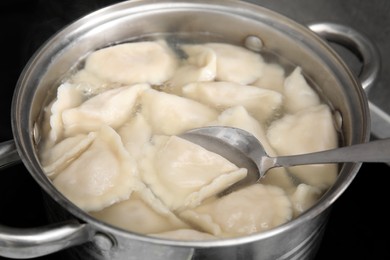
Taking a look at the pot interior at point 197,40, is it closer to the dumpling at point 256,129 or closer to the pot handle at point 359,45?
the pot handle at point 359,45

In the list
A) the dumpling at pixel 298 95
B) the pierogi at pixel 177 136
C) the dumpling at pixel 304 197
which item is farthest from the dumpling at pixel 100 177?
the dumpling at pixel 298 95

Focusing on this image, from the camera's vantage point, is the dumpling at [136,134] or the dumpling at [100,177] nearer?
the dumpling at [100,177]

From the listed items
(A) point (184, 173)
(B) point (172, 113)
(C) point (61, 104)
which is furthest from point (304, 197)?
(C) point (61, 104)

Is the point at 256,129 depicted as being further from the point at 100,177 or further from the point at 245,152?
the point at 100,177

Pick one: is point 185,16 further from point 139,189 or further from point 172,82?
point 139,189

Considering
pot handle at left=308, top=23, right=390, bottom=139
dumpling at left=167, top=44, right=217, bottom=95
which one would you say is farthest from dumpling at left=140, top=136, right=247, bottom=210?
pot handle at left=308, top=23, right=390, bottom=139
